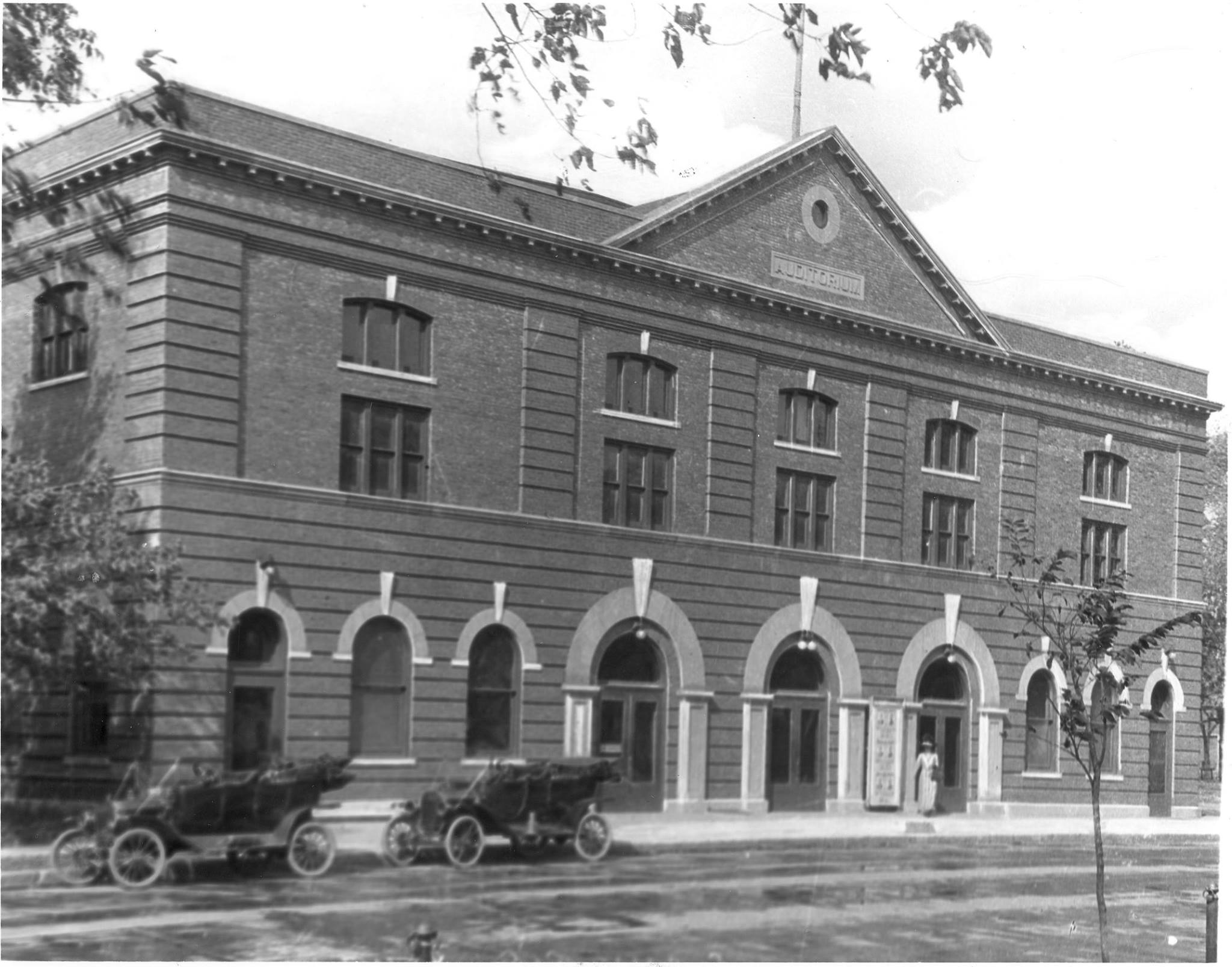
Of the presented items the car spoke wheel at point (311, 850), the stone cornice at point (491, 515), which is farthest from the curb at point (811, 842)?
the stone cornice at point (491, 515)

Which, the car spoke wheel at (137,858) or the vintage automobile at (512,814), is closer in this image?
the car spoke wheel at (137,858)

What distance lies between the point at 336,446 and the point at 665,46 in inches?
200

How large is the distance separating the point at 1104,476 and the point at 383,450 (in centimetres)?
912

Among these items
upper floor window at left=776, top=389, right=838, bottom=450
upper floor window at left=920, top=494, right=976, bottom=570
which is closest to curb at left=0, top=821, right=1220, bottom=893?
upper floor window at left=920, top=494, right=976, bottom=570

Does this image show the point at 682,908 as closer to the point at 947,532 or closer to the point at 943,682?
the point at 943,682

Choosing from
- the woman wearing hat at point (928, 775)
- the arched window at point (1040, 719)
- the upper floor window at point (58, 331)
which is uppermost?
the upper floor window at point (58, 331)

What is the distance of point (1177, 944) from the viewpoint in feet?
52.9

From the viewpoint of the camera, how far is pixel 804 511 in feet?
53.3

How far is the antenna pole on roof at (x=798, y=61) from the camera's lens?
1532cm

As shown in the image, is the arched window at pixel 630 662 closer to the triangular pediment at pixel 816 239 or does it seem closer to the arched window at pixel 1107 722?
the triangular pediment at pixel 816 239

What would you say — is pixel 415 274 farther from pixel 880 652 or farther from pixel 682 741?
pixel 880 652

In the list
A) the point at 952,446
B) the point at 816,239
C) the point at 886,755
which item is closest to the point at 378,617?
the point at 886,755

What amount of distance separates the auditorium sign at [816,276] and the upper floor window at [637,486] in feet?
7.99

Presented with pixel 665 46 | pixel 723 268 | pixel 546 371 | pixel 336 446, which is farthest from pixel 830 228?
pixel 336 446
